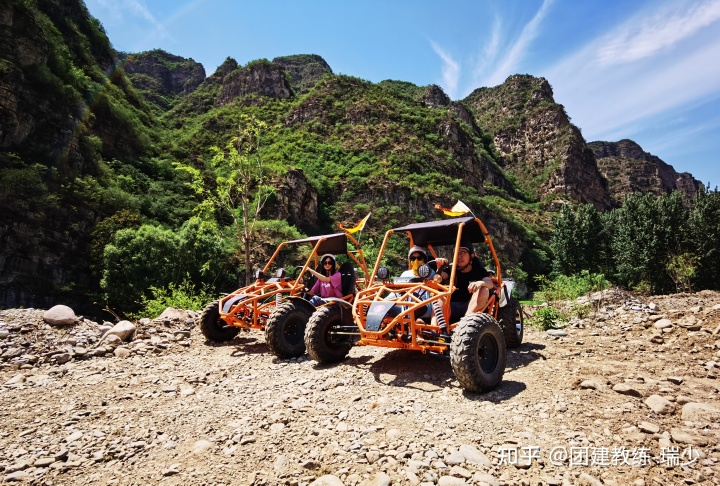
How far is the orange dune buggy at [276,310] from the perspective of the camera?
20.3 feet

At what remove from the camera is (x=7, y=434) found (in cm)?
383

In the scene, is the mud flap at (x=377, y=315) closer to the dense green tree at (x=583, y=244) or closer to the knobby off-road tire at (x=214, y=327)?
the knobby off-road tire at (x=214, y=327)

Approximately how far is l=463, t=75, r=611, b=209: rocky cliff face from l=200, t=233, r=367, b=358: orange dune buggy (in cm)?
8772

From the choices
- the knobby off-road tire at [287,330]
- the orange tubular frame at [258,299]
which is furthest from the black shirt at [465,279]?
the knobby off-road tire at [287,330]

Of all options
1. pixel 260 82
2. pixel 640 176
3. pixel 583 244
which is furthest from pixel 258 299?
pixel 640 176

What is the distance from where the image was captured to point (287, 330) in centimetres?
641

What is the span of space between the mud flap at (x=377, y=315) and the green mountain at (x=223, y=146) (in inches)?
648

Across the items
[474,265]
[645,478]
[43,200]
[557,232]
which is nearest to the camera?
[645,478]

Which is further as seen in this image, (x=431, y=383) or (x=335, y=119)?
(x=335, y=119)

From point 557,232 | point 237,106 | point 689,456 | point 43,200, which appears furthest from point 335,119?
point 689,456

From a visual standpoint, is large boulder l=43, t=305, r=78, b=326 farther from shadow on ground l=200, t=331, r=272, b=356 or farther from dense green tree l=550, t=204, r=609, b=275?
dense green tree l=550, t=204, r=609, b=275

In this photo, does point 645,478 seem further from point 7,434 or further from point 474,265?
point 7,434

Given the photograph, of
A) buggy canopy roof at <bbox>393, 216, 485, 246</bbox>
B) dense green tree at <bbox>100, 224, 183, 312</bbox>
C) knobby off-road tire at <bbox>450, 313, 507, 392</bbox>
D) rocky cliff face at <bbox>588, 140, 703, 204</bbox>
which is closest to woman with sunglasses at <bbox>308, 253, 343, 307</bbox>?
buggy canopy roof at <bbox>393, 216, 485, 246</bbox>

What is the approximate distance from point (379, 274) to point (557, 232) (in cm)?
3578
